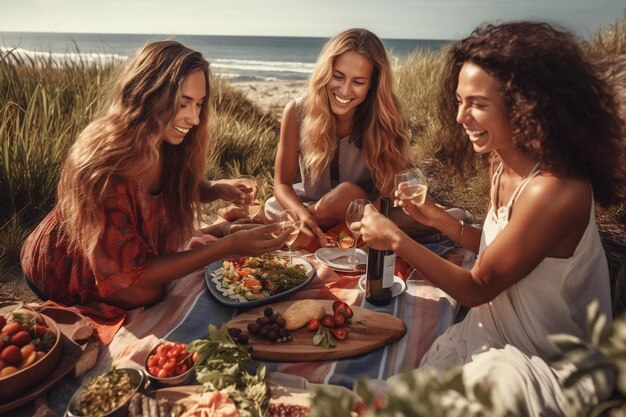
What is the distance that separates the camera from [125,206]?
290cm

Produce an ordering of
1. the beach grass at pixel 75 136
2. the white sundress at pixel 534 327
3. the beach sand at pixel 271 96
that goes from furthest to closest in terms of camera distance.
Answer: the beach sand at pixel 271 96 < the beach grass at pixel 75 136 < the white sundress at pixel 534 327

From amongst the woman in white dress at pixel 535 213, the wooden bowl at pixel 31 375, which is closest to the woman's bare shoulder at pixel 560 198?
the woman in white dress at pixel 535 213

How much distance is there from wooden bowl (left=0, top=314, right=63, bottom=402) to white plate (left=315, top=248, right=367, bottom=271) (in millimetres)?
1870

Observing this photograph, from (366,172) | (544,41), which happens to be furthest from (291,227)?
(366,172)

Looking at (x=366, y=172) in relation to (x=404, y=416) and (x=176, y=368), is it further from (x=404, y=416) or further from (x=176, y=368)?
(x=404, y=416)

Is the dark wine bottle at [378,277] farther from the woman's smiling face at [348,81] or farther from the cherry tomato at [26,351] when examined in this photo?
the cherry tomato at [26,351]

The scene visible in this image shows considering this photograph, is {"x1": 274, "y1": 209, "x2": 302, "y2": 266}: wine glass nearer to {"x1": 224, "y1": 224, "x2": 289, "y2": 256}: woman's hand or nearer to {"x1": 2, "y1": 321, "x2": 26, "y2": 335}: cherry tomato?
{"x1": 224, "y1": 224, "x2": 289, "y2": 256}: woman's hand

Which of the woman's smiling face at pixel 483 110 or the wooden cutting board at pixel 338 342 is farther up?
the woman's smiling face at pixel 483 110

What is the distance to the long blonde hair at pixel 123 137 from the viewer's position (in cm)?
281

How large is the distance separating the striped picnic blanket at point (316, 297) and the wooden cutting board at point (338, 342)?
0.05 m

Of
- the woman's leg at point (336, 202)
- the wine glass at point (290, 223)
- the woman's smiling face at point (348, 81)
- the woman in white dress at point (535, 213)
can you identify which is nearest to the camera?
the woman in white dress at point (535, 213)

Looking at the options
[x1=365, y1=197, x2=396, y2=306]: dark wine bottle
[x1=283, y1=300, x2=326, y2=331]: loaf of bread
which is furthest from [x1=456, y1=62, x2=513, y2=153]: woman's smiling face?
[x1=283, y1=300, x2=326, y2=331]: loaf of bread

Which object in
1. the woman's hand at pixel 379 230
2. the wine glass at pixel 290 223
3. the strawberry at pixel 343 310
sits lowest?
the strawberry at pixel 343 310

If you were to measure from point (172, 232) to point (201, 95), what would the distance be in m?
1.02
